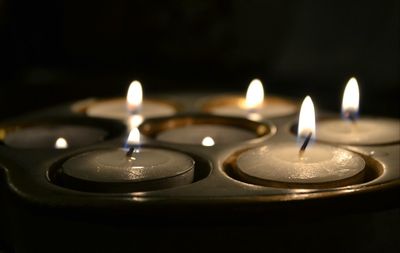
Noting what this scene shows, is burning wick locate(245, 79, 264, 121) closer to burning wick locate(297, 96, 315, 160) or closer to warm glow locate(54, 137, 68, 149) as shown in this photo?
burning wick locate(297, 96, 315, 160)

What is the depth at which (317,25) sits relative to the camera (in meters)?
1.73

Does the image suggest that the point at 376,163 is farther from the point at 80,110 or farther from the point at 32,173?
the point at 80,110

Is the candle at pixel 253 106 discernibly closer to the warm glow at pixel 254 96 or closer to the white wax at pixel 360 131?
the warm glow at pixel 254 96

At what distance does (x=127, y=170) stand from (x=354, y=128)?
0.46 m

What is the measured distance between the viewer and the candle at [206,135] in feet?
3.41

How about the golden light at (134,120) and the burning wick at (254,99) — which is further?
the burning wick at (254,99)

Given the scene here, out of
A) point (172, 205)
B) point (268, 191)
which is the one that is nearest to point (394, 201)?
point (268, 191)

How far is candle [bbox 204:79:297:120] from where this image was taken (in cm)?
123

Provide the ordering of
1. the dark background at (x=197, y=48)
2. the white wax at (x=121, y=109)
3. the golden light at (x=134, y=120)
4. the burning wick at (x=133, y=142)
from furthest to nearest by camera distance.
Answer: the dark background at (x=197, y=48) → the white wax at (x=121, y=109) → the golden light at (x=134, y=120) → the burning wick at (x=133, y=142)

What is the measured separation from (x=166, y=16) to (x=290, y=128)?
1.00 meters

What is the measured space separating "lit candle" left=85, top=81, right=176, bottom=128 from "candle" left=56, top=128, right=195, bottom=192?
0.21 meters

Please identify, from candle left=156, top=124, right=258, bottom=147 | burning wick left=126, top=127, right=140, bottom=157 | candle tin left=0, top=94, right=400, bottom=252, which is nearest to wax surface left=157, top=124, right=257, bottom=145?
candle left=156, top=124, right=258, bottom=147

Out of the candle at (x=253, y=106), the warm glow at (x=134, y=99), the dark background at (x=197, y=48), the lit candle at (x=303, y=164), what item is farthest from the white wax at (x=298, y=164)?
the dark background at (x=197, y=48)

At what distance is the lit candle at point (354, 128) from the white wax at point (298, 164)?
8cm
